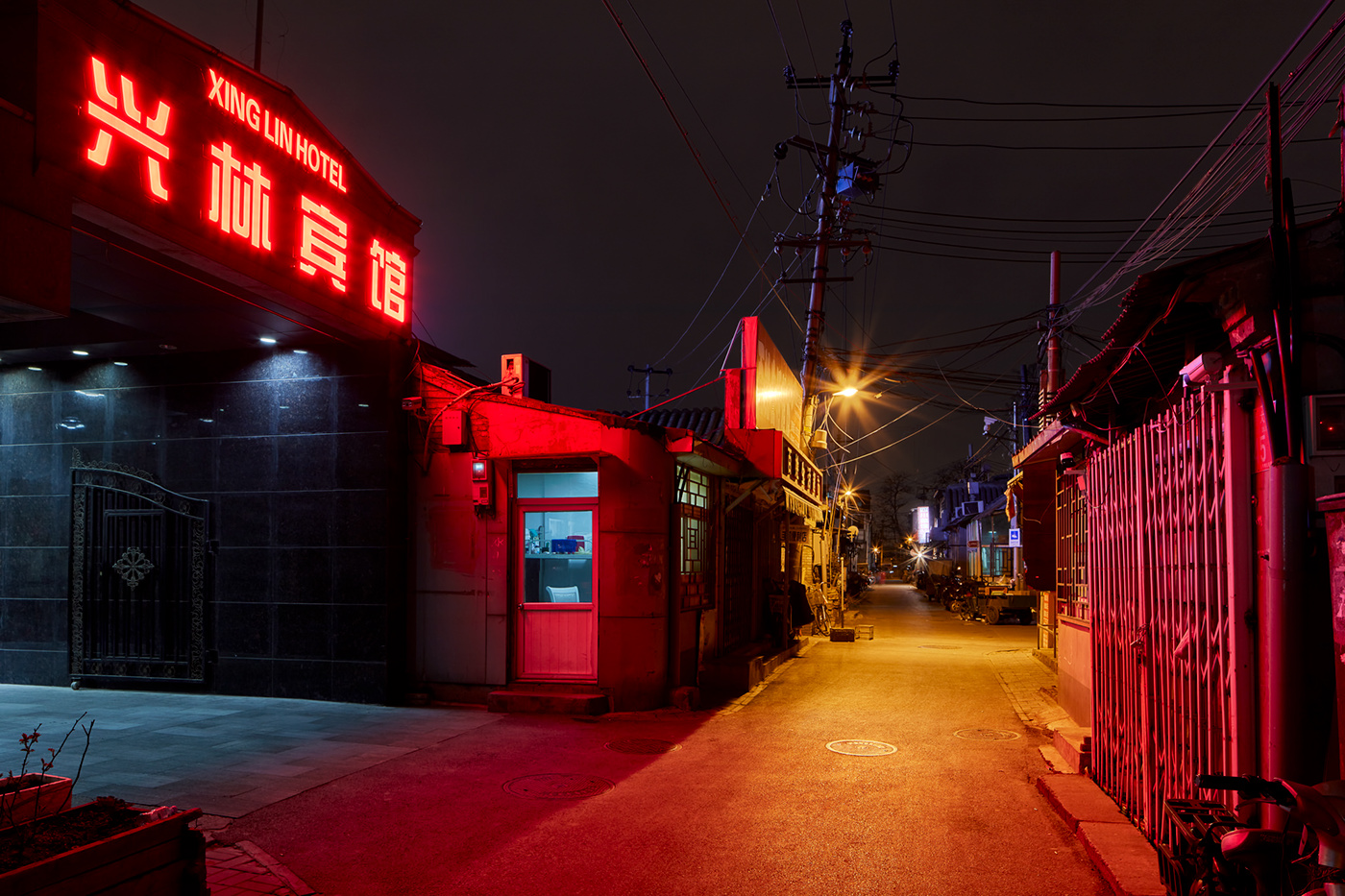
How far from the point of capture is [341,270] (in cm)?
1093

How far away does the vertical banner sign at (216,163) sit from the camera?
278 inches

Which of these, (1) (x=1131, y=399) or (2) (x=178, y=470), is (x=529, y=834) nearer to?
(1) (x=1131, y=399)

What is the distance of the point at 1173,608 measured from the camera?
19.0 feet

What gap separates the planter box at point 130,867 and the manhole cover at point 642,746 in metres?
5.47

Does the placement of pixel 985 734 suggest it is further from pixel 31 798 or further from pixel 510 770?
pixel 31 798

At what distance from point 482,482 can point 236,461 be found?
372cm

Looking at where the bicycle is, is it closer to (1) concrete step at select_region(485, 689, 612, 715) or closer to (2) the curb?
(2) the curb

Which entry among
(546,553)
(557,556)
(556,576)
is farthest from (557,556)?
(556,576)

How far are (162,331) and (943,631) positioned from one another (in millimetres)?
22275

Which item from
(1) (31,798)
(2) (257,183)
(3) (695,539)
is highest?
(2) (257,183)

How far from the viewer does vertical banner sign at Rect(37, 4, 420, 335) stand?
23.2ft

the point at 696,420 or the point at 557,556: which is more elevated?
the point at 696,420

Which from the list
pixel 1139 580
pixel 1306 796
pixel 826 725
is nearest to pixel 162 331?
pixel 826 725

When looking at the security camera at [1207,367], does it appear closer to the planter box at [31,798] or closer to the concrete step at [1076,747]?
the concrete step at [1076,747]
